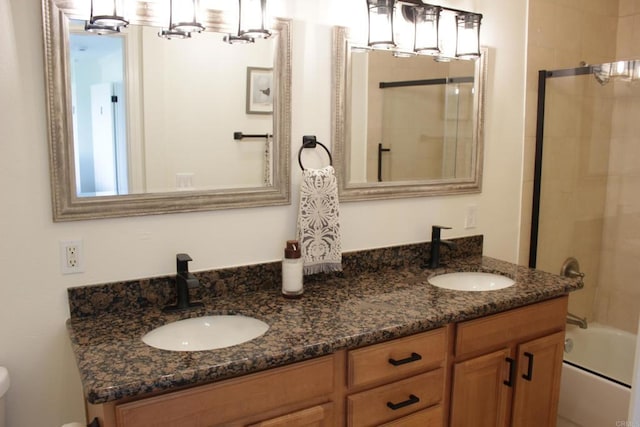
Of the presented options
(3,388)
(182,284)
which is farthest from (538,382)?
(3,388)

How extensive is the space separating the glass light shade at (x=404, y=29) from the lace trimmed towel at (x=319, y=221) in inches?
25.0

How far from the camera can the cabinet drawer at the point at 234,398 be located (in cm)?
129

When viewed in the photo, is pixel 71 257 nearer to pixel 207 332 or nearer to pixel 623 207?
pixel 207 332

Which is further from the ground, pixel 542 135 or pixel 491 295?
pixel 542 135

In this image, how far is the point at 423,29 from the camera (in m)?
2.27

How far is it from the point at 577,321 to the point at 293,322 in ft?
6.82

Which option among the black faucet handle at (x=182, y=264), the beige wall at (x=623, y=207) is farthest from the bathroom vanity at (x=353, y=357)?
the beige wall at (x=623, y=207)

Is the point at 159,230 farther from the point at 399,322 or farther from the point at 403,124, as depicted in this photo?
the point at 403,124

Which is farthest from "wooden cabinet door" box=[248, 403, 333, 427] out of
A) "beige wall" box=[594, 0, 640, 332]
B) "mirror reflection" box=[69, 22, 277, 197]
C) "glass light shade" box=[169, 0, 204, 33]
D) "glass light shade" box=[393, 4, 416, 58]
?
"beige wall" box=[594, 0, 640, 332]

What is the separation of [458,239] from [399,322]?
1.01 m

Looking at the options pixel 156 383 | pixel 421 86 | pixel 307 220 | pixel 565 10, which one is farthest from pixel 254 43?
pixel 565 10

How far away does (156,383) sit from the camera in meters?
1.27

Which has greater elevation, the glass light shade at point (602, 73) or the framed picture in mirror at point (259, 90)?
the glass light shade at point (602, 73)

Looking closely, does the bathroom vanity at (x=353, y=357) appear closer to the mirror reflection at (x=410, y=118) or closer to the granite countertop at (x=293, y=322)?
the granite countertop at (x=293, y=322)
